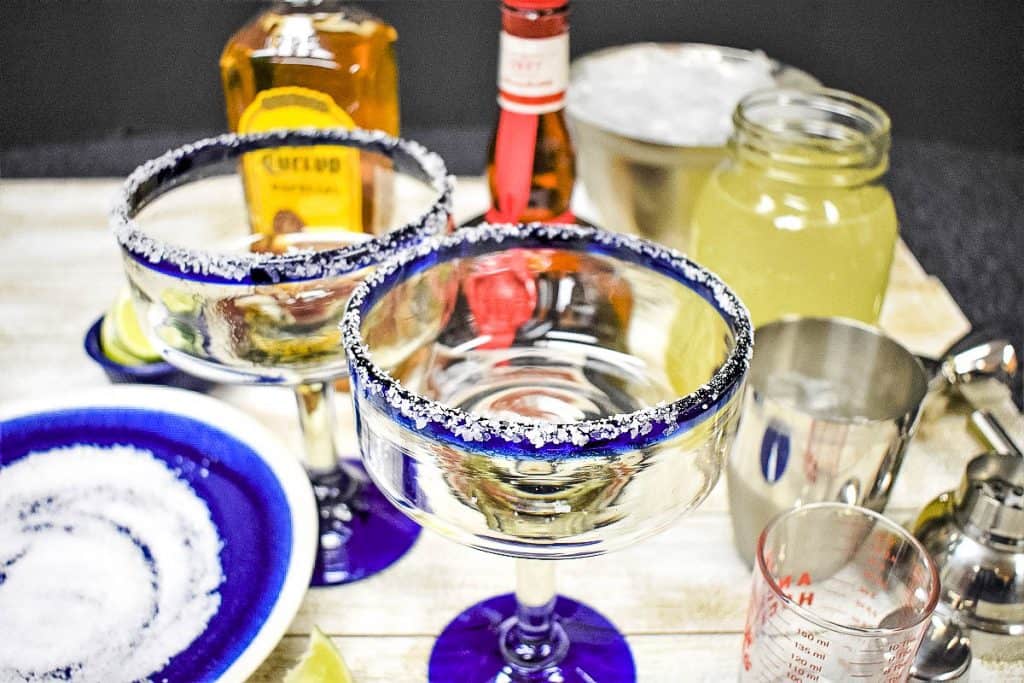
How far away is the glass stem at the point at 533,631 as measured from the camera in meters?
0.43

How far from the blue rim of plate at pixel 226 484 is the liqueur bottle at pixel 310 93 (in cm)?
11

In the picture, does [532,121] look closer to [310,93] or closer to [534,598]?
[310,93]

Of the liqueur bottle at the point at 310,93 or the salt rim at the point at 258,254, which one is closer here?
the salt rim at the point at 258,254

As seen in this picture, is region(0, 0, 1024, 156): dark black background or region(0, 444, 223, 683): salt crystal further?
region(0, 0, 1024, 156): dark black background

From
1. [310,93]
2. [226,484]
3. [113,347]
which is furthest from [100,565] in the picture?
[310,93]

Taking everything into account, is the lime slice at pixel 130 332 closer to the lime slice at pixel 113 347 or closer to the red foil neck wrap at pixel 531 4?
the lime slice at pixel 113 347

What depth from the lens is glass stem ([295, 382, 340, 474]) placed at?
1.63 ft

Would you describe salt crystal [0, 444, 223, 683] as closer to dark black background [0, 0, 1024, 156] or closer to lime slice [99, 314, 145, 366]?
lime slice [99, 314, 145, 366]

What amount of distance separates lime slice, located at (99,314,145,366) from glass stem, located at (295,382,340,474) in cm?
13

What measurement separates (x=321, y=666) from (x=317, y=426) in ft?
0.45

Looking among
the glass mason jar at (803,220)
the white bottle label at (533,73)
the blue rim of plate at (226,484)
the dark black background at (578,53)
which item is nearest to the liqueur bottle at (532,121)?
the white bottle label at (533,73)

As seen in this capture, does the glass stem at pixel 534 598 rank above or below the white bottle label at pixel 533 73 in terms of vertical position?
below

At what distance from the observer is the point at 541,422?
314 millimetres

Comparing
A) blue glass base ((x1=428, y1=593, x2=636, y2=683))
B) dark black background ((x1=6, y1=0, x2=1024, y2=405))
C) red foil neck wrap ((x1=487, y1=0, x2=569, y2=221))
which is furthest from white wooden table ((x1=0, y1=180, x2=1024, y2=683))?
dark black background ((x1=6, y1=0, x2=1024, y2=405))
